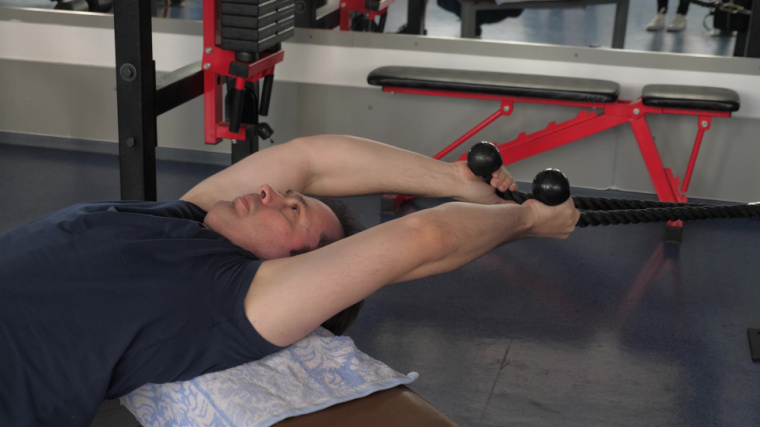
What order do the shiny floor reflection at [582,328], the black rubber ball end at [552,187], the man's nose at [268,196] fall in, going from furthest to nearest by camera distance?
the shiny floor reflection at [582,328] → the man's nose at [268,196] → the black rubber ball end at [552,187]

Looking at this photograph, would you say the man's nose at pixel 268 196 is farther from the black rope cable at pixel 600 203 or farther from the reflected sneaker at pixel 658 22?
the reflected sneaker at pixel 658 22

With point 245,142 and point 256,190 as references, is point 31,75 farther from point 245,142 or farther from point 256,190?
point 256,190

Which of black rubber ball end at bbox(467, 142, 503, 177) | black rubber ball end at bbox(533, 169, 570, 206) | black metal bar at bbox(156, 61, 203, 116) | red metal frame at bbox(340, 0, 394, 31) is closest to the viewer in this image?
black rubber ball end at bbox(533, 169, 570, 206)

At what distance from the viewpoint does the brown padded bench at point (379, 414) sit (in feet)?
4.52

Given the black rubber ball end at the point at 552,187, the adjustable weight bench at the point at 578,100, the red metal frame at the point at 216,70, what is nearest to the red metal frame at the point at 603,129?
the adjustable weight bench at the point at 578,100

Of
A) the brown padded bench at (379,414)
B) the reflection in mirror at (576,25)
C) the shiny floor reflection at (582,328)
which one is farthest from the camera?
the reflection in mirror at (576,25)

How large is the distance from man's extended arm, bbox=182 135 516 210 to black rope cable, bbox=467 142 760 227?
0.10 m

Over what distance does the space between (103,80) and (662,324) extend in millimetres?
3139

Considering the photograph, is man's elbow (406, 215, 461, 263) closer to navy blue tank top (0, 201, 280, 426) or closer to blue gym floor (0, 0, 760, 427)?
navy blue tank top (0, 201, 280, 426)

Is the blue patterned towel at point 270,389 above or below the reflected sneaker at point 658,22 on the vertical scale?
below

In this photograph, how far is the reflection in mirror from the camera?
4.89 meters

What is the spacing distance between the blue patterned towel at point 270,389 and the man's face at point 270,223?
0.73 ft

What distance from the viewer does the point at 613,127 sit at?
13.0ft

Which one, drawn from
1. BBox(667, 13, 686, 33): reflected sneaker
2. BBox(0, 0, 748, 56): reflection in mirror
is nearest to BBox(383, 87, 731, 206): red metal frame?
BBox(0, 0, 748, 56): reflection in mirror
